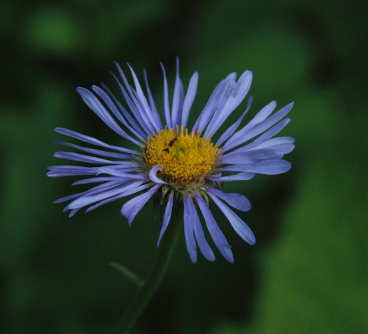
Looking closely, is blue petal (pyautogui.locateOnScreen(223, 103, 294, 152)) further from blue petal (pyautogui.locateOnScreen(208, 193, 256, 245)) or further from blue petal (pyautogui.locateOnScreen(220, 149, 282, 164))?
blue petal (pyautogui.locateOnScreen(208, 193, 256, 245))

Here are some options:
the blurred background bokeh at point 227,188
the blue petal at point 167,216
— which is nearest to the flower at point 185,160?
the blue petal at point 167,216

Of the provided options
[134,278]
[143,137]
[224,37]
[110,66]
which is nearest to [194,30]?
[224,37]

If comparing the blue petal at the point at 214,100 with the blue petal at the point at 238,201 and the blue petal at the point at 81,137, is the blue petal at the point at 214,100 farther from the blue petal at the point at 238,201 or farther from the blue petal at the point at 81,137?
the blue petal at the point at 238,201

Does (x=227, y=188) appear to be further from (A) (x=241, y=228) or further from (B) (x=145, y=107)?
(A) (x=241, y=228)

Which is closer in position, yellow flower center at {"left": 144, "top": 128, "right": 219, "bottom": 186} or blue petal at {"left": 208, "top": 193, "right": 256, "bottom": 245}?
blue petal at {"left": 208, "top": 193, "right": 256, "bottom": 245}

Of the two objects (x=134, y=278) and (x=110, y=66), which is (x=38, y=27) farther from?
(x=134, y=278)

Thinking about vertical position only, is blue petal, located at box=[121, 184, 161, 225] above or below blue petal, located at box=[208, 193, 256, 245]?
above

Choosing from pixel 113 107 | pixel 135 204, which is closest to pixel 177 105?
pixel 113 107

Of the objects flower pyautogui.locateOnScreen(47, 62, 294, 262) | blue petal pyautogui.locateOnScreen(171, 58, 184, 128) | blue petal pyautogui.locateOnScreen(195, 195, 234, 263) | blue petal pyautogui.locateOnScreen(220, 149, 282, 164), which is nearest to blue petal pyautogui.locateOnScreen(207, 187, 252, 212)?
flower pyautogui.locateOnScreen(47, 62, 294, 262)
